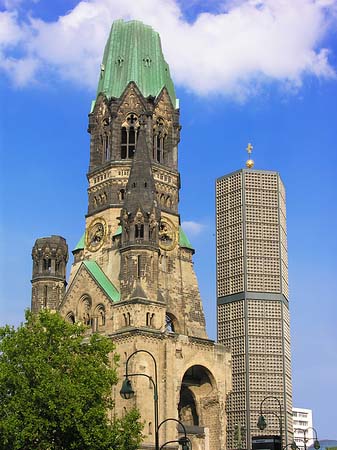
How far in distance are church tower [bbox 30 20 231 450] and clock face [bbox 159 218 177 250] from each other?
12 cm

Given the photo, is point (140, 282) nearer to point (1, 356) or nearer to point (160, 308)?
point (160, 308)

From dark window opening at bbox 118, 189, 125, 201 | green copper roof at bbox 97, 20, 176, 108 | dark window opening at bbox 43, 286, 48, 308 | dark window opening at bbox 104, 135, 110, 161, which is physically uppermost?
green copper roof at bbox 97, 20, 176, 108

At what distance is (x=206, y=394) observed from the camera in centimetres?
8181

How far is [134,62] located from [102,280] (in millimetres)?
24429

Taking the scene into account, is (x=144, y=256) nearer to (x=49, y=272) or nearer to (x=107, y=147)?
(x=49, y=272)

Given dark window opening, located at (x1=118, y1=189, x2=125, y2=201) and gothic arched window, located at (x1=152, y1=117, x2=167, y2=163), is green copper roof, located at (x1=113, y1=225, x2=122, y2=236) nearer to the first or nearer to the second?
dark window opening, located at (x1=118, y1=189, x2=125, y2=201)

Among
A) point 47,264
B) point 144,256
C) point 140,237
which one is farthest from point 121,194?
point 144,256

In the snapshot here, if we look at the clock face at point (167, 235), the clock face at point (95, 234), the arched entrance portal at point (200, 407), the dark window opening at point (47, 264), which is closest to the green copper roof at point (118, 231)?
the clock face at point (95, 234)

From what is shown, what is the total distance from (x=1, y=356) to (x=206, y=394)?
2612cm

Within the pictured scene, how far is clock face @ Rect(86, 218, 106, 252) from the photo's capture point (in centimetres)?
8669

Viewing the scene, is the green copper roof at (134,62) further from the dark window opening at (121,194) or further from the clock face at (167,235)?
the clock face at (167,235)

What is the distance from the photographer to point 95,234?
287 ft

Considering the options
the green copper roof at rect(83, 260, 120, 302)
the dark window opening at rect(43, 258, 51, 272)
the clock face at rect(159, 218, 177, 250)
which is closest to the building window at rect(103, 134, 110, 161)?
the clock face at rect(159, 218, 177, 250)

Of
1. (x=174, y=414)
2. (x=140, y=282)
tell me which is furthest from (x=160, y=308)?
(x=174, y=414)
